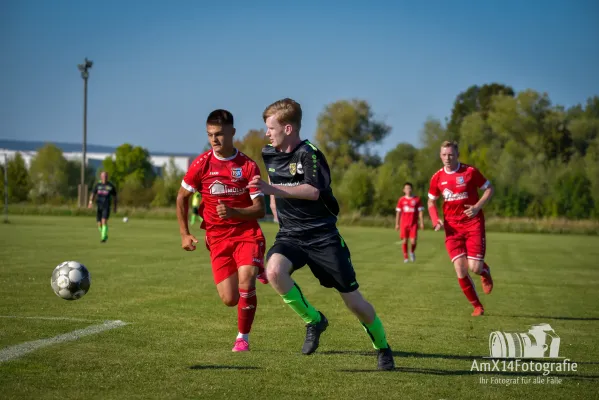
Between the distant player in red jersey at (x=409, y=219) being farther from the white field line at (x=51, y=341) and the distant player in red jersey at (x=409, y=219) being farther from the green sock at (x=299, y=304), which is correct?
the green sock at (x=299, y=304)

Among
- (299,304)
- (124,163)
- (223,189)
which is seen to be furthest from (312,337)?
(124,163)

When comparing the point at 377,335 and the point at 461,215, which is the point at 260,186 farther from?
the point at 461,215

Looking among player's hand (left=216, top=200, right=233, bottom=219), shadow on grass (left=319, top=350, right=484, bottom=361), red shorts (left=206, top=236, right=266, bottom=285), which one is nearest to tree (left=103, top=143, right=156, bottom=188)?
red shorts (left=206, top=236, right=266, bottom=285)

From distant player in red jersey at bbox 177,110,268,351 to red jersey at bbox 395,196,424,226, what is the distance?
14.3 metres

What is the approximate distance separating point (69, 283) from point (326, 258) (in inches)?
118

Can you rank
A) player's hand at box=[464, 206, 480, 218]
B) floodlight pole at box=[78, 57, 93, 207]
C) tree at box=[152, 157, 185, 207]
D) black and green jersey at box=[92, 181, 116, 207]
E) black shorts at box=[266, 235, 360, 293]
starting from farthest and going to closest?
tree at box=[152, 157, 185, 207], floodlight pole at box=[78, 57, 93, 207], black and green jersey at box=[92, 181, 116, 207], player's hand at box=[464, 206, 480, 218], black shorts at box=[266, 235, 360, 293]

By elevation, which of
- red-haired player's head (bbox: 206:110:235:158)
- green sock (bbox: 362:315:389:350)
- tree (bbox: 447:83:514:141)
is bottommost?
green sock (bbox: 362:315:389:350)

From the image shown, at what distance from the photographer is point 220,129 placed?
7.07 meters

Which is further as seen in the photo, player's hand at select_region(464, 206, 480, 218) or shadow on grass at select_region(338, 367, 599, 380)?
player's hand at select_region(464, 206, 480, 218)

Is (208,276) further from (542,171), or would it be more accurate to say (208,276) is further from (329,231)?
(542,171)

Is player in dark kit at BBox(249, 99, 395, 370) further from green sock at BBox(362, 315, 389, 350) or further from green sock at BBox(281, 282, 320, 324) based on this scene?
green sock at BBox(281, 282, 320, 324)

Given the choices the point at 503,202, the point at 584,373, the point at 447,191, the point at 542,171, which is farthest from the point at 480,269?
the point at 542,171

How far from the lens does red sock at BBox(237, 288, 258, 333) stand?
700 cm

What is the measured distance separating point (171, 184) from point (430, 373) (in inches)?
2577
